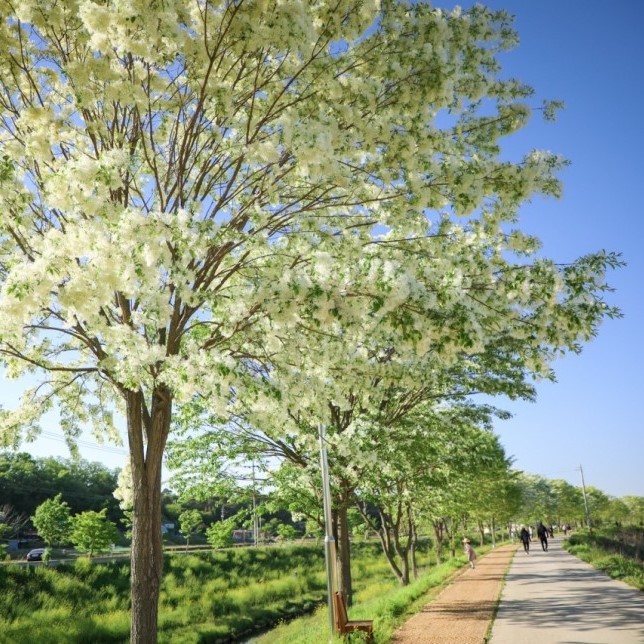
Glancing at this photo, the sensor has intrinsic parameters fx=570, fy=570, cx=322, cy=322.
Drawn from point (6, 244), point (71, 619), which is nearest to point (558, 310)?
point (6, 244)

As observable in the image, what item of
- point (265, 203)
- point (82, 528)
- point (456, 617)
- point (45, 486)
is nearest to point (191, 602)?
point (82, 528)

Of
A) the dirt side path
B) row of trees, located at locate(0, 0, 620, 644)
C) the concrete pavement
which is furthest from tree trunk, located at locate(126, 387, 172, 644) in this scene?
the concrete pavement

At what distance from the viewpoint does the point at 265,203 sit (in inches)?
332

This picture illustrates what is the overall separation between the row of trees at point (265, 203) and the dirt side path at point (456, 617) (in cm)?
506

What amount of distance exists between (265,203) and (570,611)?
35.6 feet

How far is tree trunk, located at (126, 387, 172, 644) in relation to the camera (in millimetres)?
7312

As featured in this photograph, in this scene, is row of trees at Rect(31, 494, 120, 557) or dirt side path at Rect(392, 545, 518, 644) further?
row of trees at Rect(31, 494, 120, 557)

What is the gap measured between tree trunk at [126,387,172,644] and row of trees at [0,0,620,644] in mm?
27

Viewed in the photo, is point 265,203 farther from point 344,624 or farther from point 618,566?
point 618,566

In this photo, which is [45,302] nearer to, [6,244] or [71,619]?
[6,244]

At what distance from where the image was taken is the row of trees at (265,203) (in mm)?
5949

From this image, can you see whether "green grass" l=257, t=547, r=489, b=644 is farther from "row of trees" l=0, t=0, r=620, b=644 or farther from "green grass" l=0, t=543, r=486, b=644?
"row of trees" l=0, t=0, r=620, b=644

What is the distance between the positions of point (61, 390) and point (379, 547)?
5313 cm

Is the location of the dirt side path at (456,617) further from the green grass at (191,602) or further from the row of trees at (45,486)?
the row of trees at (45,486)
